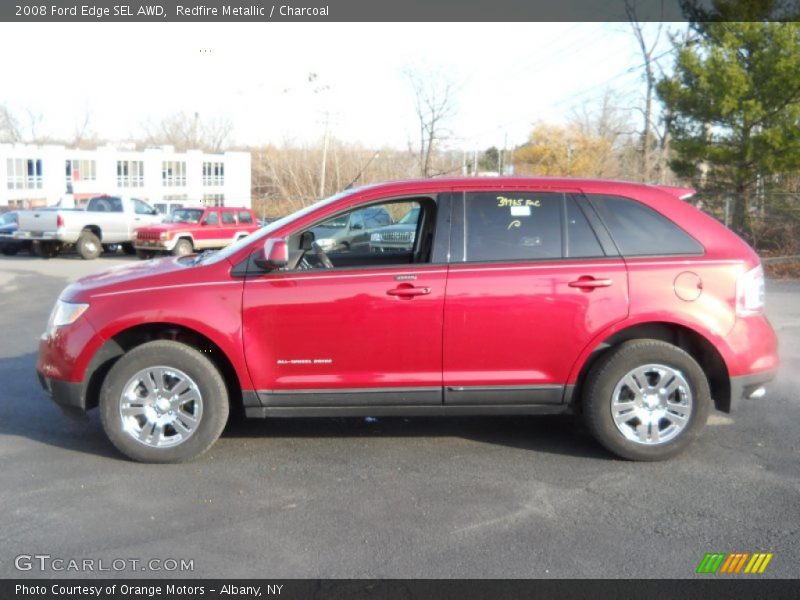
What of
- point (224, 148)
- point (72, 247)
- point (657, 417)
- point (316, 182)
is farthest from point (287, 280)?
point (224, 148)

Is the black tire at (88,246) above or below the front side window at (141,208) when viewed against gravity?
below

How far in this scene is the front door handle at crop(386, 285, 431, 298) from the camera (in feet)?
16.7

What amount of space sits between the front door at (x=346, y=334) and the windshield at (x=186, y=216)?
18.9m

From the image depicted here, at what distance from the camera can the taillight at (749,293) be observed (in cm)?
519

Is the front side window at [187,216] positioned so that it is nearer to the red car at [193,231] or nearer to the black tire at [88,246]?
the red car at [193,231]

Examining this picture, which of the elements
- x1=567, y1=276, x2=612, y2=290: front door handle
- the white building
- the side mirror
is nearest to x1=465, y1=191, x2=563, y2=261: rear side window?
x1=567, y1=276, x2=612, y2=290: front door handle

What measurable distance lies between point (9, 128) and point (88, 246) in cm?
6252

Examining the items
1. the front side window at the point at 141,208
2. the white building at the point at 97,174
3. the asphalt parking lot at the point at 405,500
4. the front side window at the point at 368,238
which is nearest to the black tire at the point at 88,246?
the front side window at the point at 141,208

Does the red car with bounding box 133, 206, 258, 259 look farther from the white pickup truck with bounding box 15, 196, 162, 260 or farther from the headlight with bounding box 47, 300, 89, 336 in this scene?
the headlight with bounding box 47, 300, 89, 336

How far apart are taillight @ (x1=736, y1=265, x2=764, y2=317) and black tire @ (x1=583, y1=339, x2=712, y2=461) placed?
19.2 inches

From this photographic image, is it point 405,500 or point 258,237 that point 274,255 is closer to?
point 258,237

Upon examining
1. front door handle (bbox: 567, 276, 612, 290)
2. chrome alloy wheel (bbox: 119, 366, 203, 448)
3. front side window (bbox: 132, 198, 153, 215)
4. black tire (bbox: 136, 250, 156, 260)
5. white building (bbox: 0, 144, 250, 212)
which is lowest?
chrome alloy wheel (bbox: 119, 366, 203, 448)
